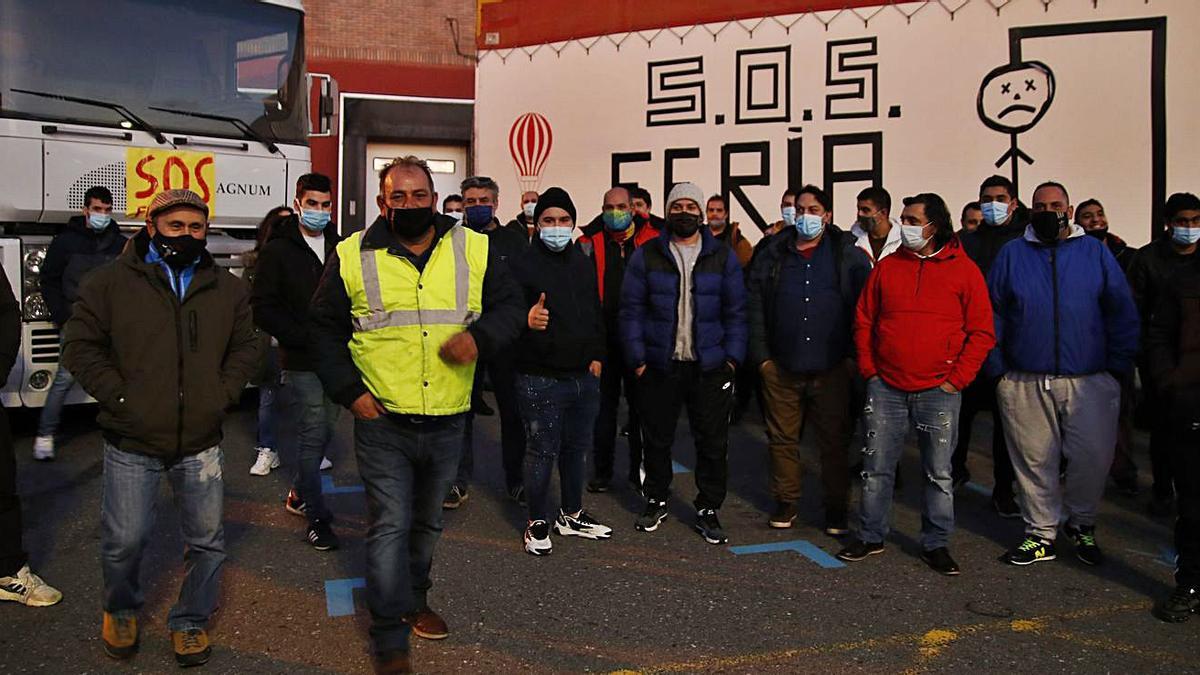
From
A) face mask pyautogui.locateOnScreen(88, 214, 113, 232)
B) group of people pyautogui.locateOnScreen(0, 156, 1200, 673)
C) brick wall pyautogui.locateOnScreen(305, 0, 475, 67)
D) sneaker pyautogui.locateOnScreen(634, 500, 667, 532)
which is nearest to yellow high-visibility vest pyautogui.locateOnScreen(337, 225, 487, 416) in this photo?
group of people pyautogui.locateOnScreen(0, 156, 1200, 673)

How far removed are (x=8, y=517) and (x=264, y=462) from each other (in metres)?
2.48

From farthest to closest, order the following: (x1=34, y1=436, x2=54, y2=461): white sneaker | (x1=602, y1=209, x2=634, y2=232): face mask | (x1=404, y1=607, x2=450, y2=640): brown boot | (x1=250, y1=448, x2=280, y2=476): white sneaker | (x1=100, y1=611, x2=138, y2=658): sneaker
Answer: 1. (x1=34, y1=436, x2=54, y2=461): white sneaker
2. (x1=250, y1=448, x2=280, y2=476): white sneaker
3. (x1=602, y1=209, x2=634, y2=232): face mask
4. (x1=404, y1=607, x2=450, y2=640): brown boot
5. (x1=100, y1=611, x2=138, y2=658): sneaker

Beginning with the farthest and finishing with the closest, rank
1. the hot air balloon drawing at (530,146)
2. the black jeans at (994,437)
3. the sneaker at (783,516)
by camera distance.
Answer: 1. the hot air balloon drawing at (530,146)
2. the black jeans at (994,437)
3. the sneaker at (783,516)

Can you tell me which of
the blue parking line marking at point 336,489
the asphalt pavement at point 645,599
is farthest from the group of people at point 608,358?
the blue parking line marking at point 336,489

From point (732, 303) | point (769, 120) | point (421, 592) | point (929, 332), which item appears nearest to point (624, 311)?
point (732, 303)

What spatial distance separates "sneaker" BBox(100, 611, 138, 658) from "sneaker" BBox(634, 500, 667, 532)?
2733 millimetres

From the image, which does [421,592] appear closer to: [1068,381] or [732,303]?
[732,303]

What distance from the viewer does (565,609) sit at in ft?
15.2

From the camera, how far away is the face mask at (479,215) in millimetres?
6602

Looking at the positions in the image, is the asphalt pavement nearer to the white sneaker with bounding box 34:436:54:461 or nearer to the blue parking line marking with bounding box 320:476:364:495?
the blue parking line marking with bounding box 320:476:364:495

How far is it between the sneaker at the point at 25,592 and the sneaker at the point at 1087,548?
4815 millimetres

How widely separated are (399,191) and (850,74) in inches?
194

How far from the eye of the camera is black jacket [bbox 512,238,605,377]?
5.45m

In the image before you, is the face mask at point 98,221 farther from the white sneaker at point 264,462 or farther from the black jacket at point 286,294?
the black jacket at point 286,294
